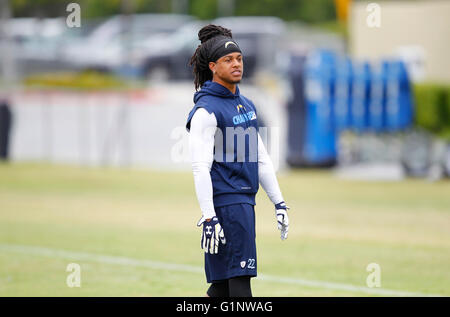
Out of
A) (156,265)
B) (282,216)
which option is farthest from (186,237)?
(282,216)

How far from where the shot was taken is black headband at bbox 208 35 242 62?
242 inches

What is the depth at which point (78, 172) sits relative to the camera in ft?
70.6

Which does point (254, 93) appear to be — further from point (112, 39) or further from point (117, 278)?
point (112, 39)

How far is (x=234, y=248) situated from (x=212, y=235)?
25 cm

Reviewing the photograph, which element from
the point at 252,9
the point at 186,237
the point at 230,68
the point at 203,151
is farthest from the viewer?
the point at 252,9

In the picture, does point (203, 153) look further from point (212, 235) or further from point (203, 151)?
point (212, 235)

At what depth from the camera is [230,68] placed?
6.12 m

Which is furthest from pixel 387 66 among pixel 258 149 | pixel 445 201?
pixel 258 149

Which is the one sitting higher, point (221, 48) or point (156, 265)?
point (221, 48)

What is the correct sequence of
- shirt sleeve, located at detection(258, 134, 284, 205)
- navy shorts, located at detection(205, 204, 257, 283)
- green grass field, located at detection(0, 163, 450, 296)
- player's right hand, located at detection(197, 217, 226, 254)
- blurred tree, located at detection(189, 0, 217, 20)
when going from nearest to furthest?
player's right hand, located at detection(197, 217, 226, 254) → navy shorts, located at detection(205, 204, 257, 283) → shirt sleeve, located at detection(258, 134, 284, 205) → green grass field, located at detection(0, 163, 450, 296) → blurred tree, located at detection(189, 0, 217, 20)

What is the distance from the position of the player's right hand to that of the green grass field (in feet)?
8.31

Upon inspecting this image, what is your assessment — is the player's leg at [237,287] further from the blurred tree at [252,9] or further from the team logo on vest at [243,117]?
the blurred tree at [252,9]

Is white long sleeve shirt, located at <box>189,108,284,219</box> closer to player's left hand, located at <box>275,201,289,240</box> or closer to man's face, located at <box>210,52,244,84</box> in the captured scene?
man's face, located at <box>210,52,244,84</box>

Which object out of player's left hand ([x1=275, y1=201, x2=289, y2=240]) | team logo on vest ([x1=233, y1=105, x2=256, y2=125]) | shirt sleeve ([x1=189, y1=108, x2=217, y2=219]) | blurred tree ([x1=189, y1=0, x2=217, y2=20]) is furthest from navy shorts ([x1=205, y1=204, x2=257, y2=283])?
blurred tree ([x1=189, y1=0, x2=217, y2=20])
